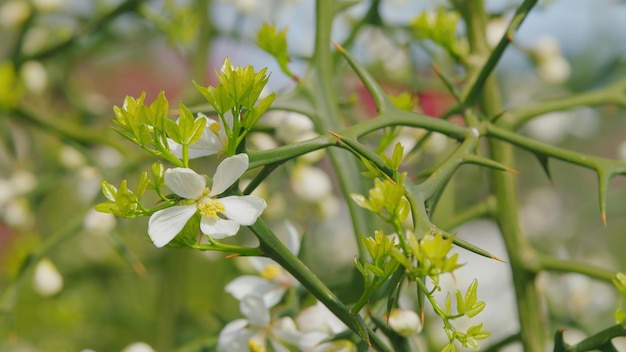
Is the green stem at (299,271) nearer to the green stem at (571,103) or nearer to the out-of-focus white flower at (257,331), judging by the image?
the out-of-focus white flower at (257,331)

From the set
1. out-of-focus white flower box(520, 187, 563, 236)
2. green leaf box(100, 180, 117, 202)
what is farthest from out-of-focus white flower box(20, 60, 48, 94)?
out-of-focus white flower box(520, 187, 563, 236)

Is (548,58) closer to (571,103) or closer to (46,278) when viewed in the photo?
(571,103)

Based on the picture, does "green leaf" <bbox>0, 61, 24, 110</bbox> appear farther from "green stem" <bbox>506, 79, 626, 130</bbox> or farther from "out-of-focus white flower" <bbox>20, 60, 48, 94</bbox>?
"green stem" <bbox>506, 79, 626, 130</bbox>

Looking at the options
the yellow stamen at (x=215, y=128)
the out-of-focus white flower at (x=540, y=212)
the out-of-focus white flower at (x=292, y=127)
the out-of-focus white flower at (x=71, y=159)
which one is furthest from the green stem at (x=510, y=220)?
the out-of-focus white flower at (x=540, y=212)

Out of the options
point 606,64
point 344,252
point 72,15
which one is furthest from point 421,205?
point 344,252

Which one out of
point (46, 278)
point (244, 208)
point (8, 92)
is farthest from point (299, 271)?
point (8, 92)

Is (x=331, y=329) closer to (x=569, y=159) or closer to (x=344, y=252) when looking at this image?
(x=569, y=159)

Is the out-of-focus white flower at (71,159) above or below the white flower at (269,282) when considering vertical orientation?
above
